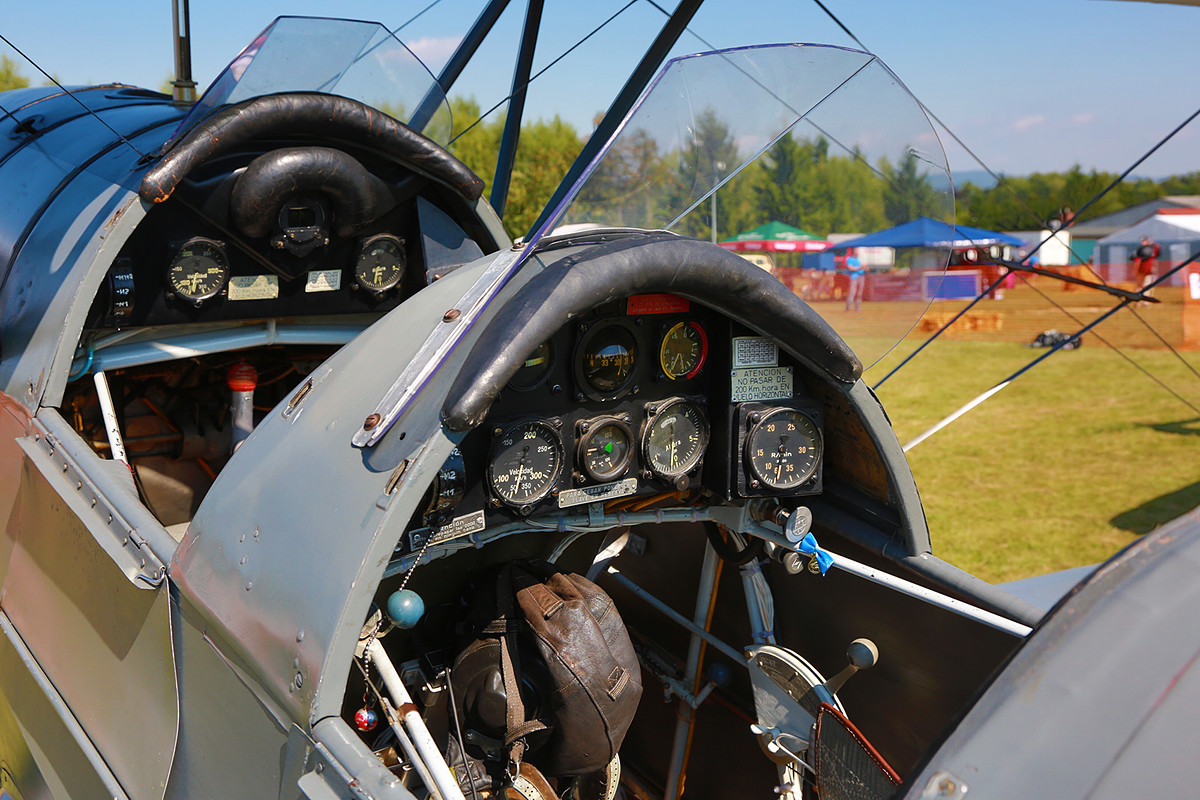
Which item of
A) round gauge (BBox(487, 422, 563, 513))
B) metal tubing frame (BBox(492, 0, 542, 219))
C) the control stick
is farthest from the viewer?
metal tubing frame (BBox(492, 0, 542, 219))

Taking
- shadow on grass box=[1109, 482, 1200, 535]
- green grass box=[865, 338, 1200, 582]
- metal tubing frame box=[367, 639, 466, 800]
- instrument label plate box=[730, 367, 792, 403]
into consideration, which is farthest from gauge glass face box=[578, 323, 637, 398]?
shadow on grass box=[1109, 482, 1200, 535]

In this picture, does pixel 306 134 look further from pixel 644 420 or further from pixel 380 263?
pixel 644 420

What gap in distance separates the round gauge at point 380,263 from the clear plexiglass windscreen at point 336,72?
1.60 ft

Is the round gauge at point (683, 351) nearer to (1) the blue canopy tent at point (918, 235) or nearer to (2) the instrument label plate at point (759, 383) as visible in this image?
(2) the instrument label plate at point (759, 383)

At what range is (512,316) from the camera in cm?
158

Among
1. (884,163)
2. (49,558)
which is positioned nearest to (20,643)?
(49,558)

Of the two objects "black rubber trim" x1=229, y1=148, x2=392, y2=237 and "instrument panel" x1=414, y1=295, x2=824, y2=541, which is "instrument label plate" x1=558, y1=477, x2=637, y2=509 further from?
"black rubber trim" x1=229, y1=148, x2=392, y2=237

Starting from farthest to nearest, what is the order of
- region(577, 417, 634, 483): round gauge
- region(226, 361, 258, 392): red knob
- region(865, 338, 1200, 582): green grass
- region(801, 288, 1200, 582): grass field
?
region(865, 338, 1200, 582): green grass → region(801, 288, 1200, 582): grass field → region(226, 361, 258, 392): red knob → region(577, 417, 634, 483): round gauge

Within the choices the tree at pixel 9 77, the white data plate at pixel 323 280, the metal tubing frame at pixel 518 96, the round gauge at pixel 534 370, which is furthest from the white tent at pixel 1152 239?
the tree at pixel 9 77

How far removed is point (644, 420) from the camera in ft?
7.01

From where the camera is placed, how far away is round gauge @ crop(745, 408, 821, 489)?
6.99 feet

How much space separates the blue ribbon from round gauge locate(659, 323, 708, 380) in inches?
19.2

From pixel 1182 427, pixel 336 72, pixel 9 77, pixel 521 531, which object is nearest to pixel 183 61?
pixel 336 72

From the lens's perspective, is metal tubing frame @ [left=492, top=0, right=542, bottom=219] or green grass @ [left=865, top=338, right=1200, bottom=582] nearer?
metal tubing frame @ [left=492, top=0, right=542, bottom=219]
